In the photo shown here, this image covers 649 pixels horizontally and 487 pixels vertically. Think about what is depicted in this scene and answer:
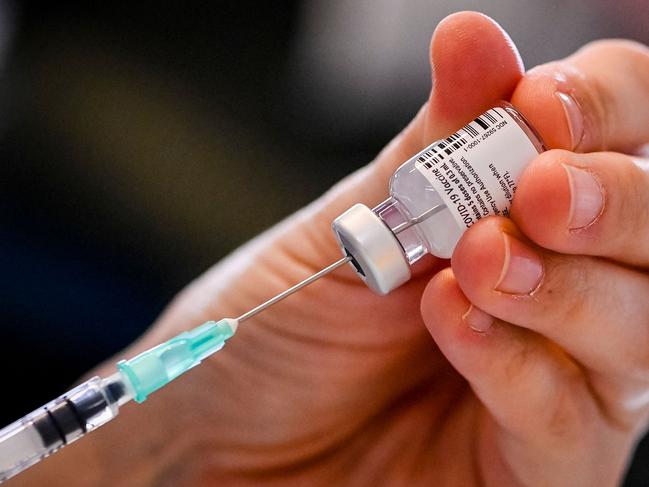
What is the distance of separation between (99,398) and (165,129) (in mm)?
719

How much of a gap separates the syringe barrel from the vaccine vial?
0.23m

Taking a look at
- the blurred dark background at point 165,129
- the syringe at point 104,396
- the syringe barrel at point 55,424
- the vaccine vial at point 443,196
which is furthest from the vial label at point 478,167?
the blurred dark background at point 165,129

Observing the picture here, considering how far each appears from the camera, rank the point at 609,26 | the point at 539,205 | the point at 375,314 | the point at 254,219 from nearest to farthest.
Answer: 1. the point at 539,205
2. the point at 375,314
3. the point at 254,219
4. the point at 609,26

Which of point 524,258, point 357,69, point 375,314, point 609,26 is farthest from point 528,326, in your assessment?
point 609,26

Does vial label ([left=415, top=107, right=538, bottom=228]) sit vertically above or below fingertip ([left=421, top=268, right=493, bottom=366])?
above

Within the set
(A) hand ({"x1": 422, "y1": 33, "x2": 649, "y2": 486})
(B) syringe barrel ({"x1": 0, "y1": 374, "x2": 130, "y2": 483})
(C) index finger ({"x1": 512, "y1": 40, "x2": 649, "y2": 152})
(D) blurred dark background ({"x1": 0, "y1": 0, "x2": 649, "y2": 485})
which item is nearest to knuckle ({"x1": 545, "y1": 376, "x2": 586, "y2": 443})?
(A) hand ({"x1": 422, "y1": 33, "x2": 649, "y2": 486})

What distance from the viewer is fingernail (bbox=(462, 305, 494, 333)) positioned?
1.91 ft

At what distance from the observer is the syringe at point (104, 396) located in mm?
563

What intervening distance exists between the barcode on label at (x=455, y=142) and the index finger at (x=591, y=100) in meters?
0.06

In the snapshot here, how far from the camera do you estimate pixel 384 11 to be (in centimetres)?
137

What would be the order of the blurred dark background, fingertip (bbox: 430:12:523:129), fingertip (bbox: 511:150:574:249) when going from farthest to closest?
the blurred dark background < fingertip (bbox: 430:12:523:129) < fingertip (bbox: 511:150:574:249)

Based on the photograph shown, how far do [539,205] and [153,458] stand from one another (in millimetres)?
568

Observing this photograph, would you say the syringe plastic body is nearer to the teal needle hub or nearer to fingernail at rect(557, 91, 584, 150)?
the teal needle hub

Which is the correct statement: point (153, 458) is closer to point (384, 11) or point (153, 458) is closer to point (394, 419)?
point (394, 419)
